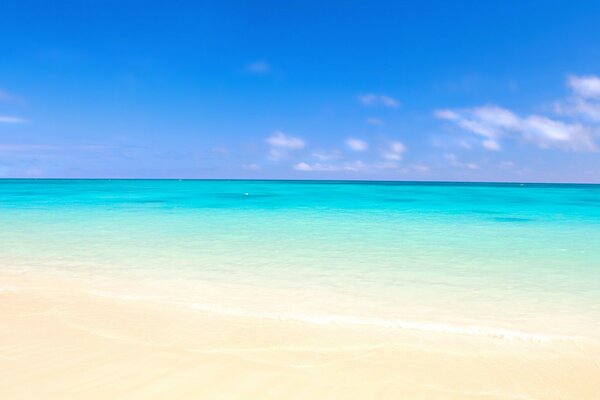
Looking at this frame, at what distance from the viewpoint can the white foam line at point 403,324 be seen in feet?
13.0

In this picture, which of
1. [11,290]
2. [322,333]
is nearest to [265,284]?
[322,333]

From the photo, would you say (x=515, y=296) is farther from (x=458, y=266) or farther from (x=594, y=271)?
(x=594, y=271)

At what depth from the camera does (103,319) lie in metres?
4.22

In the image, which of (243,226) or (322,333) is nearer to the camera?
(322,333)

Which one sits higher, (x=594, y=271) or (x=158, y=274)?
(x=594, y=271)

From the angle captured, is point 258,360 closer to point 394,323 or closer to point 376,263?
point 394,323

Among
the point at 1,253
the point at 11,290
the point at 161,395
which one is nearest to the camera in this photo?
the point at 161,395

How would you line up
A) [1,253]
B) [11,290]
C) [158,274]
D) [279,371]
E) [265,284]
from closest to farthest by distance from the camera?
[279,371], [11,290], [265,284], [158,274], [1,253]

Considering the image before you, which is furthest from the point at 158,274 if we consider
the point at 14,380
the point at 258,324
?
the point at 14,380

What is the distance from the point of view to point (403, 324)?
4.30 meters

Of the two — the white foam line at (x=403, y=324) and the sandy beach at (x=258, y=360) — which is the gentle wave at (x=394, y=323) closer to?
the white foam line at (x=403, y=324)

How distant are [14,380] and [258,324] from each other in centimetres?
225

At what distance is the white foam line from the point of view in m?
3.97

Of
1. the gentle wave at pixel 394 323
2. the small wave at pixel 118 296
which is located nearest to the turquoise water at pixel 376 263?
the gentle wave at pixel 394 323
